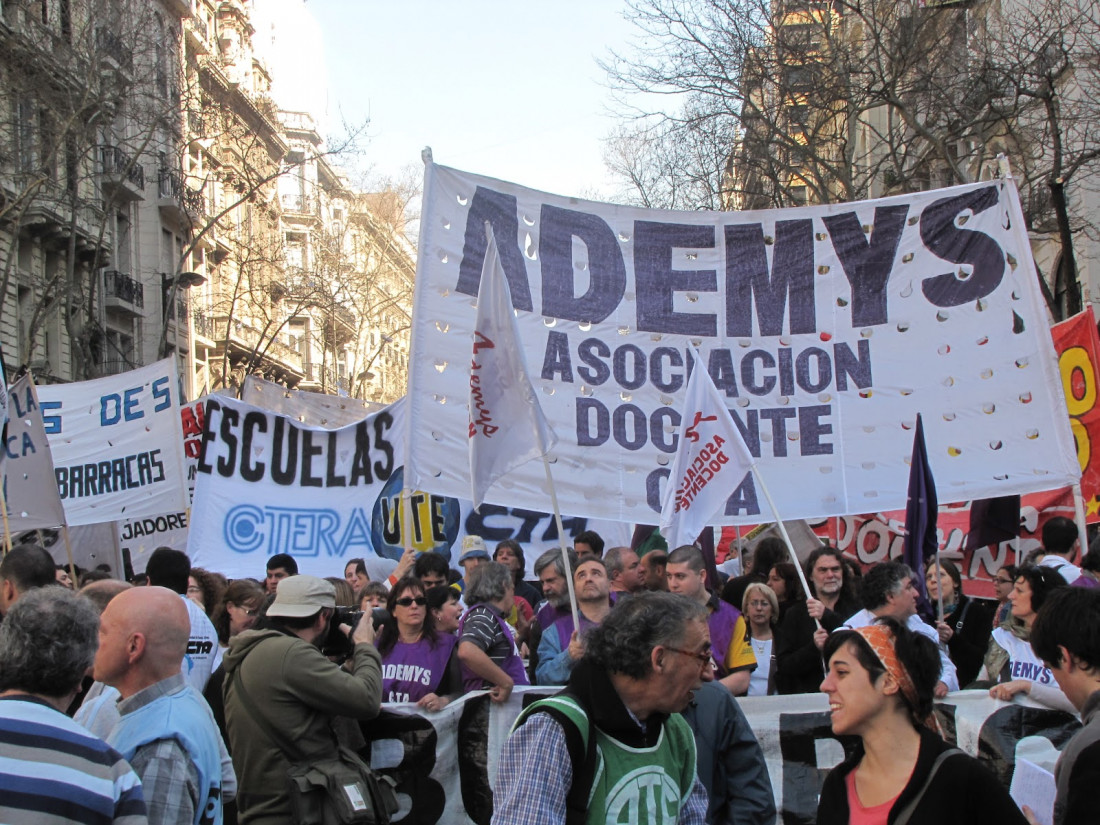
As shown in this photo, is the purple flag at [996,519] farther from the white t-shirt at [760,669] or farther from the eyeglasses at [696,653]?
the eyeglasses at [696,653]

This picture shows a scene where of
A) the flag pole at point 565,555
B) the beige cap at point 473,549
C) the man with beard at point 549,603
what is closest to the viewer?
the flag pole at point 565,555

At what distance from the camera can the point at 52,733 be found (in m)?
3.03

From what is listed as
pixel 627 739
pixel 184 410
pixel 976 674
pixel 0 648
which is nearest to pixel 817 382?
pixel 976 674

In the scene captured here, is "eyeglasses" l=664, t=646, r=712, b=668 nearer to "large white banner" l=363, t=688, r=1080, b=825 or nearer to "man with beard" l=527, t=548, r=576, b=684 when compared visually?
"large white banner" l=363, t=688, r=1080, b=825

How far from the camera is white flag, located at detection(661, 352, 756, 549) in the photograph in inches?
247

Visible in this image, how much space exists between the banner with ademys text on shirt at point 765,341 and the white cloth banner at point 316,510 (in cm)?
307

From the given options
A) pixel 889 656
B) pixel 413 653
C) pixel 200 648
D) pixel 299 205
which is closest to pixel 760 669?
pixel 413 653

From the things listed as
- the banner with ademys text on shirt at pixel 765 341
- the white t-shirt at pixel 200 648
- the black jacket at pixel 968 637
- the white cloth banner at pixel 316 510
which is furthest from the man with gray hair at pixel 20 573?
the black jacket at pixel 968 637

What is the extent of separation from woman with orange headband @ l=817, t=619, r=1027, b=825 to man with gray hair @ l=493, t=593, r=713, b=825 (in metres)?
0.48

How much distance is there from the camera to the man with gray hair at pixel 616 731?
3037mm

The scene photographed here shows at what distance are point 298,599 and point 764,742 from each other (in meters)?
2.39

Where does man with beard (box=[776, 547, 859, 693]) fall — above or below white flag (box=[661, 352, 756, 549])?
below

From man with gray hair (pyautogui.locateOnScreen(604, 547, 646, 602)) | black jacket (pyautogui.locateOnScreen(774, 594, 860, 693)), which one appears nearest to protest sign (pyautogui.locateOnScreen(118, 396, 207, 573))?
man with gray hair (pyautogui.locateOnScreen(604, 547, 646, 602))

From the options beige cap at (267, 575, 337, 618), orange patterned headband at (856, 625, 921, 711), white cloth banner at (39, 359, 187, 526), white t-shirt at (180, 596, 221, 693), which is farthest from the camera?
white cloth banner at (39, 359, 187, 526)
